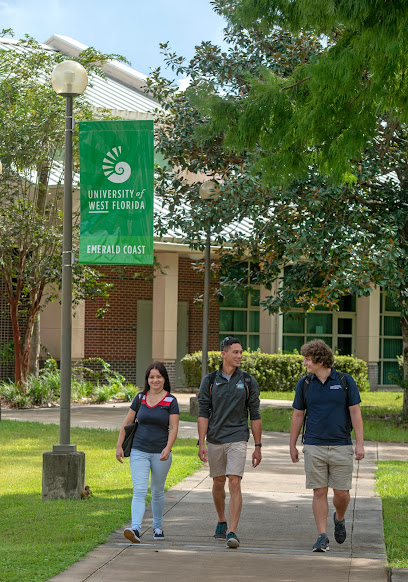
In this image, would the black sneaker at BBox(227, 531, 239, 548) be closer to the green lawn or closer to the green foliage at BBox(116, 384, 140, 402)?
the green lawn

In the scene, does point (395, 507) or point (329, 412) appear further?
point (395, 507)

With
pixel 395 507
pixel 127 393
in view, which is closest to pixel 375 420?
pixel 127 393

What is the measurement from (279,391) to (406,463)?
13666mm

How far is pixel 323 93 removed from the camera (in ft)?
29.1

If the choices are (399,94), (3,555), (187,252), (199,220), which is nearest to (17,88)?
(199,220)

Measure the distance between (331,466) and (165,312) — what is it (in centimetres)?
1804

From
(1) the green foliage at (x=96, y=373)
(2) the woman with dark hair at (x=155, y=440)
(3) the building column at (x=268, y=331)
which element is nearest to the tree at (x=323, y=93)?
(2) the woman with dark hair at (x=155, y=440)

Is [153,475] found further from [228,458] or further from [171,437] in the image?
[228,458]

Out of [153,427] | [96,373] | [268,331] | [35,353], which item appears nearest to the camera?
[153,427]

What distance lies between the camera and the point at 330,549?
24.8 feet

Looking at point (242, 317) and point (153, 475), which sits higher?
point (242, 317)

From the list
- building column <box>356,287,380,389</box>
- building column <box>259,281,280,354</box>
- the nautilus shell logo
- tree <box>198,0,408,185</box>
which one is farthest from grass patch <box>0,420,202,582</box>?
building column <box>356,287,380,389</box>

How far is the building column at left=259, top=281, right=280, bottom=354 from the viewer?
2758cm

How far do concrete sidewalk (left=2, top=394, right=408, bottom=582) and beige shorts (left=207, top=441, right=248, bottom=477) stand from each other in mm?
617
